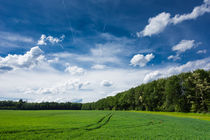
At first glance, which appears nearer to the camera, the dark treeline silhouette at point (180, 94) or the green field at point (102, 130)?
the green field at point (102, 130)

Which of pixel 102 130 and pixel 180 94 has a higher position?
pixel 180 94

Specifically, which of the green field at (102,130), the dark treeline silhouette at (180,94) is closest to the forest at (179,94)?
the dark treeline silhouette at (180,94)

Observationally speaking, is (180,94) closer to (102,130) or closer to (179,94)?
(179,94)

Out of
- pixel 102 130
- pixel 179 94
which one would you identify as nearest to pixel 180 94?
pixel 179 94

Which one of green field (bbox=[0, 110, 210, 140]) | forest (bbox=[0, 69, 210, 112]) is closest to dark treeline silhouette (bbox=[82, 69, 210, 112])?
forest (bbox=[0, 69, 210, 112])

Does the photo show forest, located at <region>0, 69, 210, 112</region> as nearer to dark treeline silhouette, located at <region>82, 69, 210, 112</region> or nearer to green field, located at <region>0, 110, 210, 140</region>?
dark treeline silhouette, located at <region>82, 69, 210, 112</region>

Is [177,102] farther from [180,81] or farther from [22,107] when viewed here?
[22,107]

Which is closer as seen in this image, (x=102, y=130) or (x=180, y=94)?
(x=102, y=130)

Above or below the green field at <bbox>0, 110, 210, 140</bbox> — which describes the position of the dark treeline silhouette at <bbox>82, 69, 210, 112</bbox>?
above

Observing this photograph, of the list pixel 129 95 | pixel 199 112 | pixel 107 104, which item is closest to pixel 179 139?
pixel 199 112

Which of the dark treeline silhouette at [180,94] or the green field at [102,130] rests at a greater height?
the dark treeline silhouette at [180,94]

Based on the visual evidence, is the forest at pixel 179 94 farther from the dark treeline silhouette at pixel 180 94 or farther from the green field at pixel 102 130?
the green field at pixel 102 130

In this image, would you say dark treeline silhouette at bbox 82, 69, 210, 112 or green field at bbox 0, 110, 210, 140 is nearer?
green field at bbox 0, 110, 210, 140

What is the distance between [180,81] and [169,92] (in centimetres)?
869
